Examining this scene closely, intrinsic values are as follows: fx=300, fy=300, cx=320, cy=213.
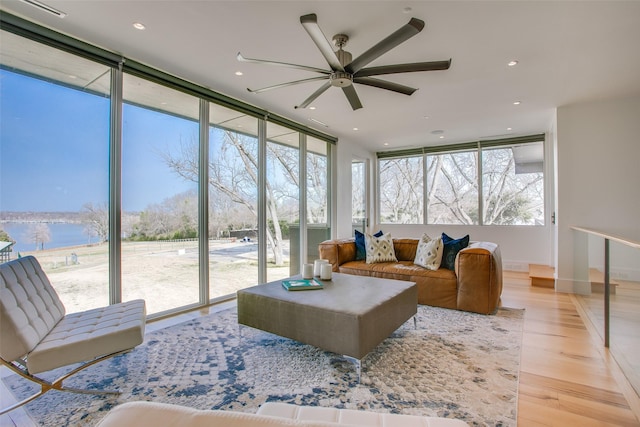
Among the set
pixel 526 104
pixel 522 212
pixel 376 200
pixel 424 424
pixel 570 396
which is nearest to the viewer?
pixel 424 424

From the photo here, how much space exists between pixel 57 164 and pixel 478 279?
4.19 metres

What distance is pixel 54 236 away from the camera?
2568mm

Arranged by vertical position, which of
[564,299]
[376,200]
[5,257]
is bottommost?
[564,299]

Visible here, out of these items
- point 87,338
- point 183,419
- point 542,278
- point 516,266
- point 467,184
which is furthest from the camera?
point 467,184

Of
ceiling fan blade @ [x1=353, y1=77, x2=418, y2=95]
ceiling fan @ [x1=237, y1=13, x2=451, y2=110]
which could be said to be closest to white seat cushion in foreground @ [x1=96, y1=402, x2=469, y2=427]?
ceiling fan @ [x1=237, y1=13, x2=451, y2=110]

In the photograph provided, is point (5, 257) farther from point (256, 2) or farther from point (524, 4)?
point (524, 4)

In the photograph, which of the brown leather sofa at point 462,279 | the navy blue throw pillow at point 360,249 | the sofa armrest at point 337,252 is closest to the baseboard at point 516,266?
the brown leather sofa at point 462,279

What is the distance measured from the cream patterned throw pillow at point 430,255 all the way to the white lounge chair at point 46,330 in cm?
302

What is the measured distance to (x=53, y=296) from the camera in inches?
85.4

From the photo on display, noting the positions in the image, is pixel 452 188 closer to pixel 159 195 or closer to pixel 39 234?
pixel 159 195

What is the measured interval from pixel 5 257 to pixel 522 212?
7443mm

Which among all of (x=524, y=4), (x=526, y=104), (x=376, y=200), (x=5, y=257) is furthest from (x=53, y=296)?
(x=376, y=200)

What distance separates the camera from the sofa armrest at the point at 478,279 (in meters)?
3.24

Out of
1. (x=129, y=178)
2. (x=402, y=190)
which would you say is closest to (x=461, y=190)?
(x=402, y=190)
